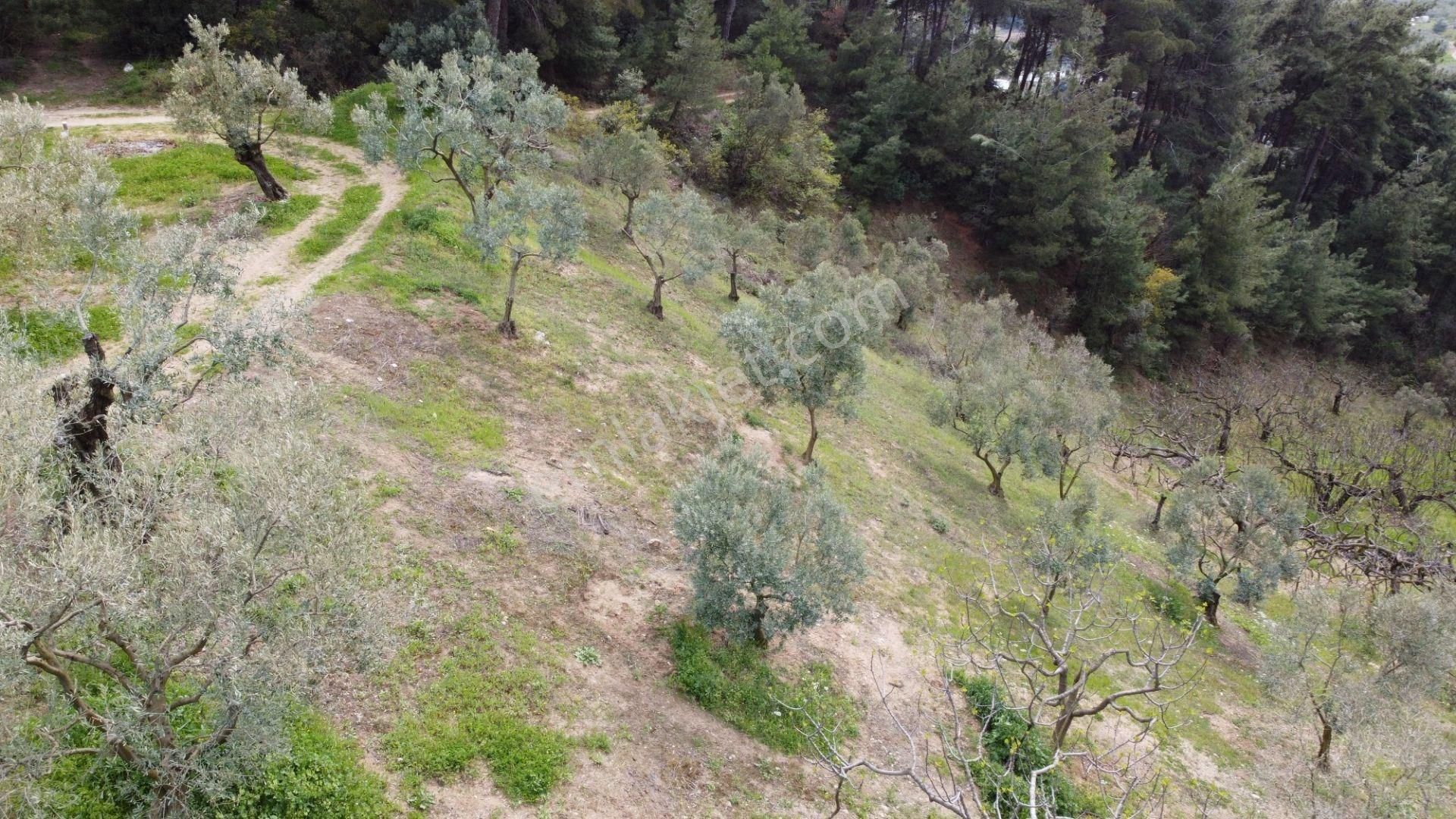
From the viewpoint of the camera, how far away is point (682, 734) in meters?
11.8

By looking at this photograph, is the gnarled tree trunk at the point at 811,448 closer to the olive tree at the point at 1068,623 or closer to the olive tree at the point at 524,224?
the olive tree at the point at 1068,623

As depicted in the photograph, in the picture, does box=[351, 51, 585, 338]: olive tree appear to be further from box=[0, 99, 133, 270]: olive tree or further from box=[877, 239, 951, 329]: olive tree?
box=[877, 239, 951, 329]: olive tree

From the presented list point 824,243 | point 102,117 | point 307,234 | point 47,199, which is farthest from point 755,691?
point 102,117

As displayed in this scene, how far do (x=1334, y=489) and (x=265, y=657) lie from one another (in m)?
42.5

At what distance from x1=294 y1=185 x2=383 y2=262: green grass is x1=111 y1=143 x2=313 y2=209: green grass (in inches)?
94.7

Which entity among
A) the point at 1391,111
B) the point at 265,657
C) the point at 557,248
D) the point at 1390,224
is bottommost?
the point at 265,657

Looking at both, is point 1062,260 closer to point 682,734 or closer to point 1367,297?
point 1367,297

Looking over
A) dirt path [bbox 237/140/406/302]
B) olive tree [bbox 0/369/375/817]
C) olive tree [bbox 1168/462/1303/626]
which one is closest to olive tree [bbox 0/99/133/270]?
dirt path [bbox 237/140/406/302]

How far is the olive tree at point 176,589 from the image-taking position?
6422 millimetres

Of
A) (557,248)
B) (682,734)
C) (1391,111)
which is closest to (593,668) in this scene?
(682,734)

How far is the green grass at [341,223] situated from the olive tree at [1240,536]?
26583 mm

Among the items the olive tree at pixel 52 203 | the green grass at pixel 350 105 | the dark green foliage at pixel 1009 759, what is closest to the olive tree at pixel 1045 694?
the dark green foliage at pixel 1009 759

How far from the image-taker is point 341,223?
22.9 meters

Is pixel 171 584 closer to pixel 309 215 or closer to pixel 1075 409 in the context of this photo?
pixel 309 215
